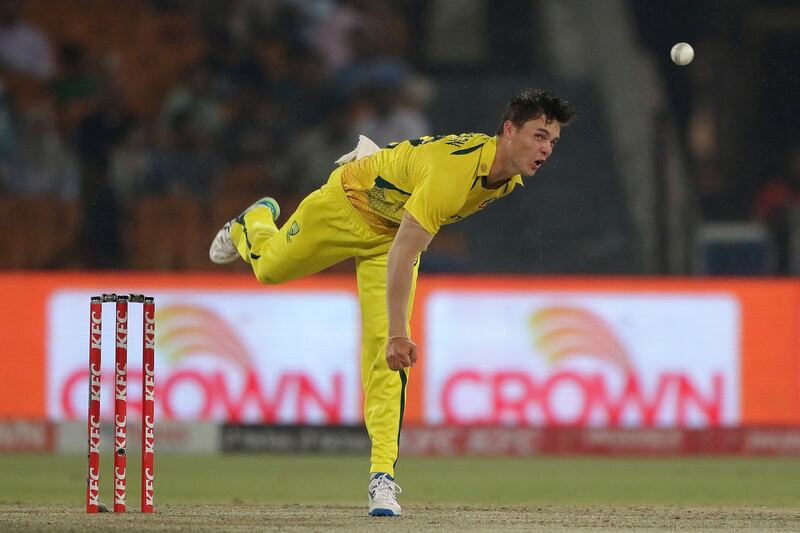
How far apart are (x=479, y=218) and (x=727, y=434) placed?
2.51 metres

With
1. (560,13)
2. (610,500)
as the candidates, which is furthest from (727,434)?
(560,13)

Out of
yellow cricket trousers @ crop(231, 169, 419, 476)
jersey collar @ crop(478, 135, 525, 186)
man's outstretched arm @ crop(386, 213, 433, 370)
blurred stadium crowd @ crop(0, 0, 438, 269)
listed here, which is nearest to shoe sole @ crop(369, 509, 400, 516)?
yellow cricket trousers @ crop(231, 169, 419, 476)

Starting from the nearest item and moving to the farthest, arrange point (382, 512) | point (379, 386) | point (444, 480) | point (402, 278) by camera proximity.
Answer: point (402, 278) → point (382, 512) → point (379, 386) → point (444, 480)

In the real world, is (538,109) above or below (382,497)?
above

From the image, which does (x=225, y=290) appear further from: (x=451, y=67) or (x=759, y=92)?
(x=759, y=92)

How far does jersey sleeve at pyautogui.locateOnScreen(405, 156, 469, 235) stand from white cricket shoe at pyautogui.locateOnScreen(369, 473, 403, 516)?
1.02m

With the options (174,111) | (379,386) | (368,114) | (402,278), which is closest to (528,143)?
(402,278)

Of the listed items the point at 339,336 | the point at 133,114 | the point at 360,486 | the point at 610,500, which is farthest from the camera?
the point at 133,114

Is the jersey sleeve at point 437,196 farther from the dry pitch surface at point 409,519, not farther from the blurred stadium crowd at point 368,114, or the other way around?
the blurred stadium crowd at point 368,114

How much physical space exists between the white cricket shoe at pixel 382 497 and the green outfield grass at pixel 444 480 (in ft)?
3.64

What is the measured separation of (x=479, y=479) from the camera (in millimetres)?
8047

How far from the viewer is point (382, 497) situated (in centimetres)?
525

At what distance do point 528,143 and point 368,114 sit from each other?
671 centimetres

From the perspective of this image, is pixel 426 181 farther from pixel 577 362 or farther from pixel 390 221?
pixel 577 362
